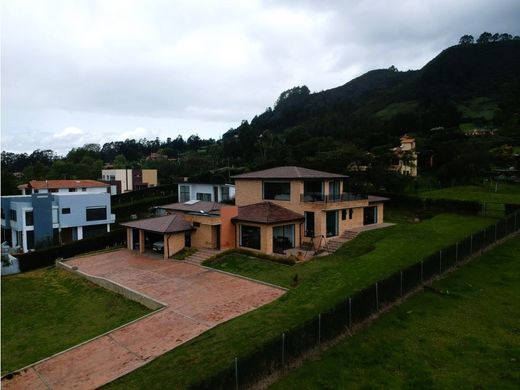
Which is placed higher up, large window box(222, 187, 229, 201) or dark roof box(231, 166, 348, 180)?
dark roof box(231, 166, 348, 180)

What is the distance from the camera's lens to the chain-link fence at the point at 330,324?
34.2ft

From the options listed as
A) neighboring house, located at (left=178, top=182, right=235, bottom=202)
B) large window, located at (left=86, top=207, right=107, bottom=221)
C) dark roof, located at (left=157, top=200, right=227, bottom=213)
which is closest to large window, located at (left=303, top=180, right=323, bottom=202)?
dark roof, located at (left=157, top=200, right=227, bottom=213)

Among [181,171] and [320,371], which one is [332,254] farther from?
[181,171]

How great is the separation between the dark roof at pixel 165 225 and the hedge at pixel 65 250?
14.6 feet

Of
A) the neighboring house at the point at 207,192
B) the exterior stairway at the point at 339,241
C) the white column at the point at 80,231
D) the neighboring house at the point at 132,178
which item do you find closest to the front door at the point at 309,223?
the exterior stairway at the point at 339,241

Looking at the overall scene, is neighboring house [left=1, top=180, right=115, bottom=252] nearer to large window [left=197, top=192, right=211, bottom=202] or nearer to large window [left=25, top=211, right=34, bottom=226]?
large window [left=25, top=211, right=34, bottom=226]

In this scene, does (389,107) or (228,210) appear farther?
(389,107)

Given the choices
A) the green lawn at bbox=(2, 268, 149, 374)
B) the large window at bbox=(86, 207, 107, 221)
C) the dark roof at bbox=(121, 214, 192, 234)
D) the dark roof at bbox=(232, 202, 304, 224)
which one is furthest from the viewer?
the large window at bbox=(86, 207, 107, 221)

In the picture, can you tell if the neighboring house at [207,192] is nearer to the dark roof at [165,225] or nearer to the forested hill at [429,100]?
the dark roof at [165,225]

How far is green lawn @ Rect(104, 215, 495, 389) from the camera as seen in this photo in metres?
12.3

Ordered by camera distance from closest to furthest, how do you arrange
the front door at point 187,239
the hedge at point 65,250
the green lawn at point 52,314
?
the green lawn at point 52,314 → the front door at point 187,239 → the hedge at point 65,250

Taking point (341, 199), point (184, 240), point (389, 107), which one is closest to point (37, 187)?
point (184, 240)

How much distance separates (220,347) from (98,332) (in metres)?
6.31

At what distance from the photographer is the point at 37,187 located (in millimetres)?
53531
